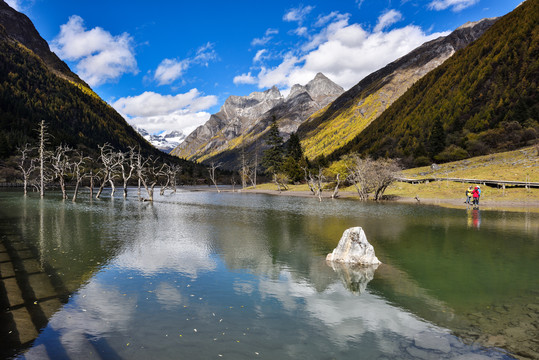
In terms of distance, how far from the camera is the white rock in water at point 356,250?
1934cm

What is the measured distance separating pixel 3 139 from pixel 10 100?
224 ft

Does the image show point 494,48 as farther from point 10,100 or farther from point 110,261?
point 10,100

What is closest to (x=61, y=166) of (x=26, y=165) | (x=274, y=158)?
(x=26, y=165)

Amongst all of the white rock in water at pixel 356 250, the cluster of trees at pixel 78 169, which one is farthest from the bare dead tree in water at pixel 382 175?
the white rock in water at pixel 356 250

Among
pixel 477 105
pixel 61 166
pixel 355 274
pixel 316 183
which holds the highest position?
pixel 477 105

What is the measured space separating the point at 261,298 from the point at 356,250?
8030 mm

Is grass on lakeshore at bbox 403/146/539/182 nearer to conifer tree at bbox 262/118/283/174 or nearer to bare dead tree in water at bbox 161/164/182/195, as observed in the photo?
conifer tree at bbox 262/118/283/174

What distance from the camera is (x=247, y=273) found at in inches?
697

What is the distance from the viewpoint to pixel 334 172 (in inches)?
3944

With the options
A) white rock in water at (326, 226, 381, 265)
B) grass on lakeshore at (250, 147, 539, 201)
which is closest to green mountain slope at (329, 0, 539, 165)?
grass on lakeshore at (250, 147, 539, 201)

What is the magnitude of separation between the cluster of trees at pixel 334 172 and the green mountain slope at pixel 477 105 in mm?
26470

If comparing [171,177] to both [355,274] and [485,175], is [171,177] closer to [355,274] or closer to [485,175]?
[485,175]

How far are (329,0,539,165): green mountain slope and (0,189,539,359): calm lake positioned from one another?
306ft

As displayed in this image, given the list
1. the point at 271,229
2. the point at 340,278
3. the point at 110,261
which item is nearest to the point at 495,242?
the point at 340,278
